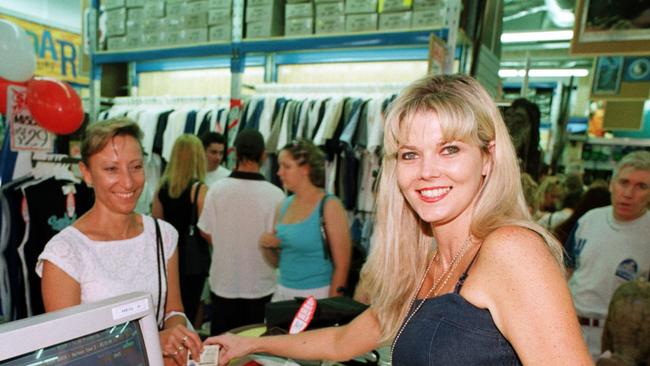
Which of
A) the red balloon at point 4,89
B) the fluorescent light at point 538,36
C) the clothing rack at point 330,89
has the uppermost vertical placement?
the fluorescent light at point 538,36

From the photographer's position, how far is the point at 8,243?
2.20 m

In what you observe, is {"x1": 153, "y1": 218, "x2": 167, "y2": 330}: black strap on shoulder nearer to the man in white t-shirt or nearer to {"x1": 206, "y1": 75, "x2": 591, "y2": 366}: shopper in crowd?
{"x1": 206, "y1": 75, "x2": 591, "y2": 366}: shopper in crowd

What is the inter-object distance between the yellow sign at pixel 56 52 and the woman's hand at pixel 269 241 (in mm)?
5820

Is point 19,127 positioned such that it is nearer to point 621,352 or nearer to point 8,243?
point 8,243

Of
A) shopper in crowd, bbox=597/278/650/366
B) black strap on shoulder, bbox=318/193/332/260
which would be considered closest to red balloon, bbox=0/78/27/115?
black strap on shoulder, bbox=318/193/332/260

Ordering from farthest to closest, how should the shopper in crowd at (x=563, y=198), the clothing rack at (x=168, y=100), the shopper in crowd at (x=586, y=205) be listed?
the clothing rack at (x=168, y=100), the shopper in crowd at (x=563, y=198), the shopper in crowd at (x=586, y=205)

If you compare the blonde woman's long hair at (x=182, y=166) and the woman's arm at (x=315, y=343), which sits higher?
the blonde woman's long hair at (x=182, y=166)

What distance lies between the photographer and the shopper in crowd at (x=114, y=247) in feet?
4.46

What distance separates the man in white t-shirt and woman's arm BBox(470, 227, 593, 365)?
196cm

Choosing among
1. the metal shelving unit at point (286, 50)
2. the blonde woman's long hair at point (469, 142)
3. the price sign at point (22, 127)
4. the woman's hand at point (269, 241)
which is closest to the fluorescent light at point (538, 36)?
the metal shelving unit at point (286, 50)

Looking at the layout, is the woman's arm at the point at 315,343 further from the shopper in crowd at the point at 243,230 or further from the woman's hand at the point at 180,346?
the shopper in crowd at the point at 243,230

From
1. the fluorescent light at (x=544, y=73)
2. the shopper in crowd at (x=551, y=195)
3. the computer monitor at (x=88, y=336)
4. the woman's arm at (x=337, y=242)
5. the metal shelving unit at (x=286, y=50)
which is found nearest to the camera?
the computer monitor at (x=88, y=336)

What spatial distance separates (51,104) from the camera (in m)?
2.45

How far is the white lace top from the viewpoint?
1383mm
